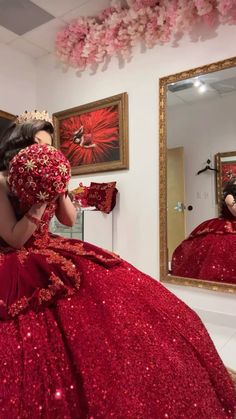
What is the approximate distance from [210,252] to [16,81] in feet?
6.10

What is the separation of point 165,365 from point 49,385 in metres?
0.26

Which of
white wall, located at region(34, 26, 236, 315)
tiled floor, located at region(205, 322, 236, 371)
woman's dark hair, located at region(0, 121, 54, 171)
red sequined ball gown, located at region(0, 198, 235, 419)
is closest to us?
red sequined ball gown, located at region(0, 198, 235, 419)

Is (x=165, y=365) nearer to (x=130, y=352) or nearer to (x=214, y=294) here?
(x=130, y=352)

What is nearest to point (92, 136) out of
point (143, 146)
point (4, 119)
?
point (143, 146)

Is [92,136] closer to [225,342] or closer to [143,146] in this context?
[143,146]

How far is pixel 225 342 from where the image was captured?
157 cm

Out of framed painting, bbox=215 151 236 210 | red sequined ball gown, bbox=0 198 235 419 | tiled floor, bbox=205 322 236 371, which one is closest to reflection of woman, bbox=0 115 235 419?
red sequined ball gown, bbox=0 198 235 419

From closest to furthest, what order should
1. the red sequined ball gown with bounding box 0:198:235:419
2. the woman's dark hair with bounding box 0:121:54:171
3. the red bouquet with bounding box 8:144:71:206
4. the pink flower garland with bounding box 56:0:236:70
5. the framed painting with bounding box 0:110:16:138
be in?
the red sequined ball gown with bounding box 0:198:235:419 < the red bouquet with bounding box 8:144:71:206 < the woman's dark hair with bounding box 0:121:54:171 < the pink flower garland with bounding box 56:0:236:70 < the framed painting with bounding box 0:110:16:138

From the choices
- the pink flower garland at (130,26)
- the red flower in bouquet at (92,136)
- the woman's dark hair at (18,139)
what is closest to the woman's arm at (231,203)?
the red flower in bouquet at (92,136)

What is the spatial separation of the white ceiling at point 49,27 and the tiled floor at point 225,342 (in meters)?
1.97

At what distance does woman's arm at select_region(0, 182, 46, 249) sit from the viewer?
3.01ft

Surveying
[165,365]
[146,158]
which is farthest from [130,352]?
[146,158]

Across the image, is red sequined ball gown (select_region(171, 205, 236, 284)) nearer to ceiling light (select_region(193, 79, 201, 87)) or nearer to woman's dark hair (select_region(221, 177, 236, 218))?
woman's dark hair (select_region(221, 177, 236, 218))

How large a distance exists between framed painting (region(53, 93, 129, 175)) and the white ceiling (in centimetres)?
51
